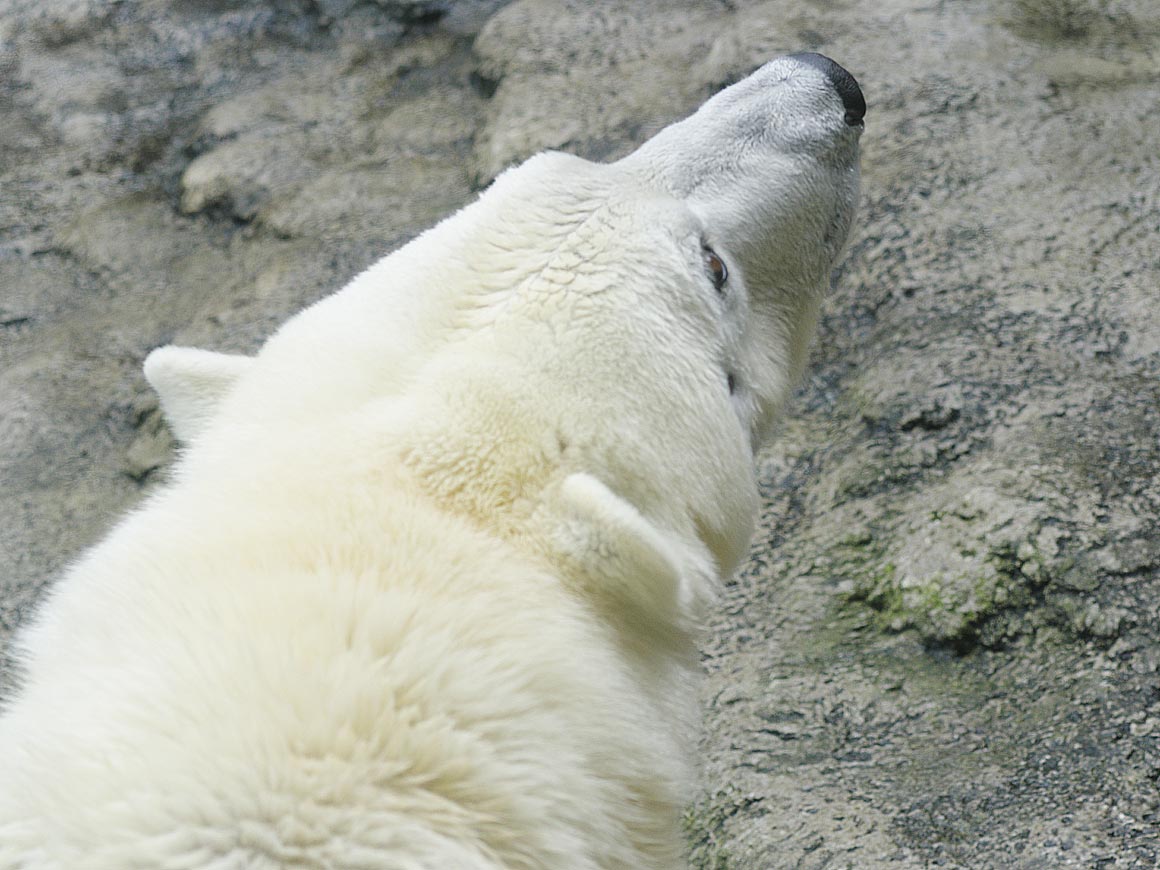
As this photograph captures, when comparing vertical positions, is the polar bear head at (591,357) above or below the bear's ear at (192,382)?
above

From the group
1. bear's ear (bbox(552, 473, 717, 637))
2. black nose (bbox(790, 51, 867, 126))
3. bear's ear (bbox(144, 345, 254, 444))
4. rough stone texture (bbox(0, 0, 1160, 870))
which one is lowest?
rough stone texture (bbox(0, 0, 1160, 870))

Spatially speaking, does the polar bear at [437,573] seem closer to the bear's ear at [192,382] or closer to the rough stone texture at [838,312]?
the bear's ear at [192,382]

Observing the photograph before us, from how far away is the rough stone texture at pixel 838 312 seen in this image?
2.57 metres

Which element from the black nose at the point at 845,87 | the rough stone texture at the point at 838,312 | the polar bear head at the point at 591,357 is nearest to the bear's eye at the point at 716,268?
the polar bear head at the point at 591,357

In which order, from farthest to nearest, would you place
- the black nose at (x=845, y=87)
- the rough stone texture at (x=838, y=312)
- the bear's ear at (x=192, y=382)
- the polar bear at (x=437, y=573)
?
1. the rough stone texture at (x=838, y=312)
2. the black nose at (x=845, y=87)
3. the bear's ear at (x=192, y=382)
4. the polar bear at (x=437, y=573)

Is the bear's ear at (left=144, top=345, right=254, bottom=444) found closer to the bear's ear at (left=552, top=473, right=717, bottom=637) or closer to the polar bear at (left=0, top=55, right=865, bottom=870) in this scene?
the polar bear at (left=0, top=55, right=865, bottom=870)

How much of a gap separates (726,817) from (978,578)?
2.76 ft

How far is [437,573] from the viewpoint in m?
1.39

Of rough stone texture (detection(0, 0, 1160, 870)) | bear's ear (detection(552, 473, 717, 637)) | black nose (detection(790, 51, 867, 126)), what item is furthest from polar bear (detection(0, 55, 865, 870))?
rough stone texture (detection(0, 0, 1160, 870))

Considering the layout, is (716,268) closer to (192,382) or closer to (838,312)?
(192,382)

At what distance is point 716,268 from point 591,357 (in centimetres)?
43

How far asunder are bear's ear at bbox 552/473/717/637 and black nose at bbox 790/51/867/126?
1129 mm

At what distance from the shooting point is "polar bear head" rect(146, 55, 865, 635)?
4.92ft

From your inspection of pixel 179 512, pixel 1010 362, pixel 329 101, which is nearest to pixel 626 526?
pixel 179 512
